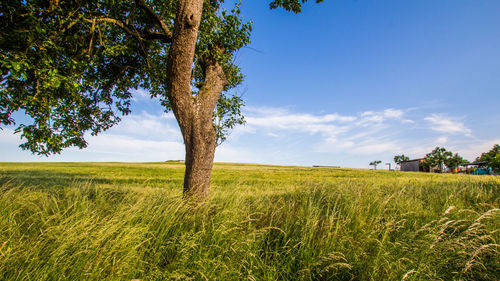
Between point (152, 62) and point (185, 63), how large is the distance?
3297 mm

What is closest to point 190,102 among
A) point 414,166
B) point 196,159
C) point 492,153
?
point 196,159

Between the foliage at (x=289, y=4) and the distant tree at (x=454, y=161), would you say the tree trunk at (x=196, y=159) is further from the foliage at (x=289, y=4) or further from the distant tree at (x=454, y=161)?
the distant tree at (x=454, y=161)

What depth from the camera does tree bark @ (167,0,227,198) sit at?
5.20 meters

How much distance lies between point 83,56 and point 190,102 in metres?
3.73

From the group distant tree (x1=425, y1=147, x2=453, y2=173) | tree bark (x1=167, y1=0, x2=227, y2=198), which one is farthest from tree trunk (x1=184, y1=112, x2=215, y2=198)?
distant tree (x1=425, y1=147, x2=453, y2=173)

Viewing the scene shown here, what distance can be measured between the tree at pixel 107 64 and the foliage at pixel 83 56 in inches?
1.1

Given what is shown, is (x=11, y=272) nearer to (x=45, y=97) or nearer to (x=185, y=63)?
(x=185, y=63)

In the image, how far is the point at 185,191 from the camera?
5.54 meters

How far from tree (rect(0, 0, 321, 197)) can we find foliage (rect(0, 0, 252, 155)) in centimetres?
3

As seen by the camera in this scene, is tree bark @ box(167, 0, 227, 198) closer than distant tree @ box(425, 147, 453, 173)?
Yes

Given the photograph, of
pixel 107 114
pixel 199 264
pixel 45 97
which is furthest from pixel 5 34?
pixel 199 264

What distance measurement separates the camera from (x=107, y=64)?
7.75 m

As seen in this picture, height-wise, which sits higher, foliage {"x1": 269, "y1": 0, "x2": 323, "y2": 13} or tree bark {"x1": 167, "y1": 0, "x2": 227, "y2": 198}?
foliage {"x1": 269, "y1": 0, "x2": 323, "y2": 13}

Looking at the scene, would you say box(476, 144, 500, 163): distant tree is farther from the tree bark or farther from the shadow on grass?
the shadow on grass
